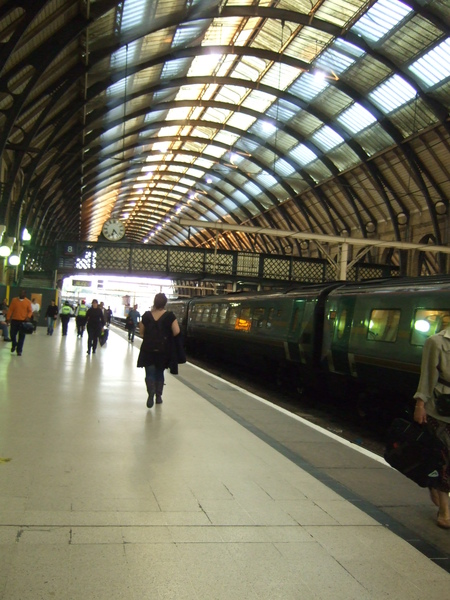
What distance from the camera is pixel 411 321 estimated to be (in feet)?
35.9

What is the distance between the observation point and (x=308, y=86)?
116ft

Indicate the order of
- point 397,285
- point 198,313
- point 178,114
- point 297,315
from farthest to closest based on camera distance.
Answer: point 178,114 → point 198,313 → point 297,315 → point 397,285

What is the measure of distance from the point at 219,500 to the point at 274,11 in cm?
2613

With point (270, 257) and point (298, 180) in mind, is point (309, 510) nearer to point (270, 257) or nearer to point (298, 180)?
point (270, 257)

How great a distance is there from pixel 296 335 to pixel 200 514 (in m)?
10.9

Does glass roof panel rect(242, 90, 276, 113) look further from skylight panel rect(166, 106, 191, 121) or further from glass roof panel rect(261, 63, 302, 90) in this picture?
skylight panel rect(166, 106, 191, 121)

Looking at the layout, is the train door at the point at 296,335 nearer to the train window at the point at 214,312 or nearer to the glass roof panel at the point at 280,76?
the train window at the point at 214,312

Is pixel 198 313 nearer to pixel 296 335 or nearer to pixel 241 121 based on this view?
pixel 296 335

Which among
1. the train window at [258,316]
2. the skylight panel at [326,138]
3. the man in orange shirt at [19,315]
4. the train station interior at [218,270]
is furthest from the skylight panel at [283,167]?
the man in orange shirt at [19,315]

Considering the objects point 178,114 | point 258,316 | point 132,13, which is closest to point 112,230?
point 178,114

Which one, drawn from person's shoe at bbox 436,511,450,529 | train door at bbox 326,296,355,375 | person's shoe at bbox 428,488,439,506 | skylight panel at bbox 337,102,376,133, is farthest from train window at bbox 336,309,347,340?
skylight panel at bbox 337,102,376,133

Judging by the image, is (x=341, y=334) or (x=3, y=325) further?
(x=3, y=325)

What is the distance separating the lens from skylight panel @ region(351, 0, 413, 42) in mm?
26062

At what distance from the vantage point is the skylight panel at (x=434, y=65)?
89.2 ft
